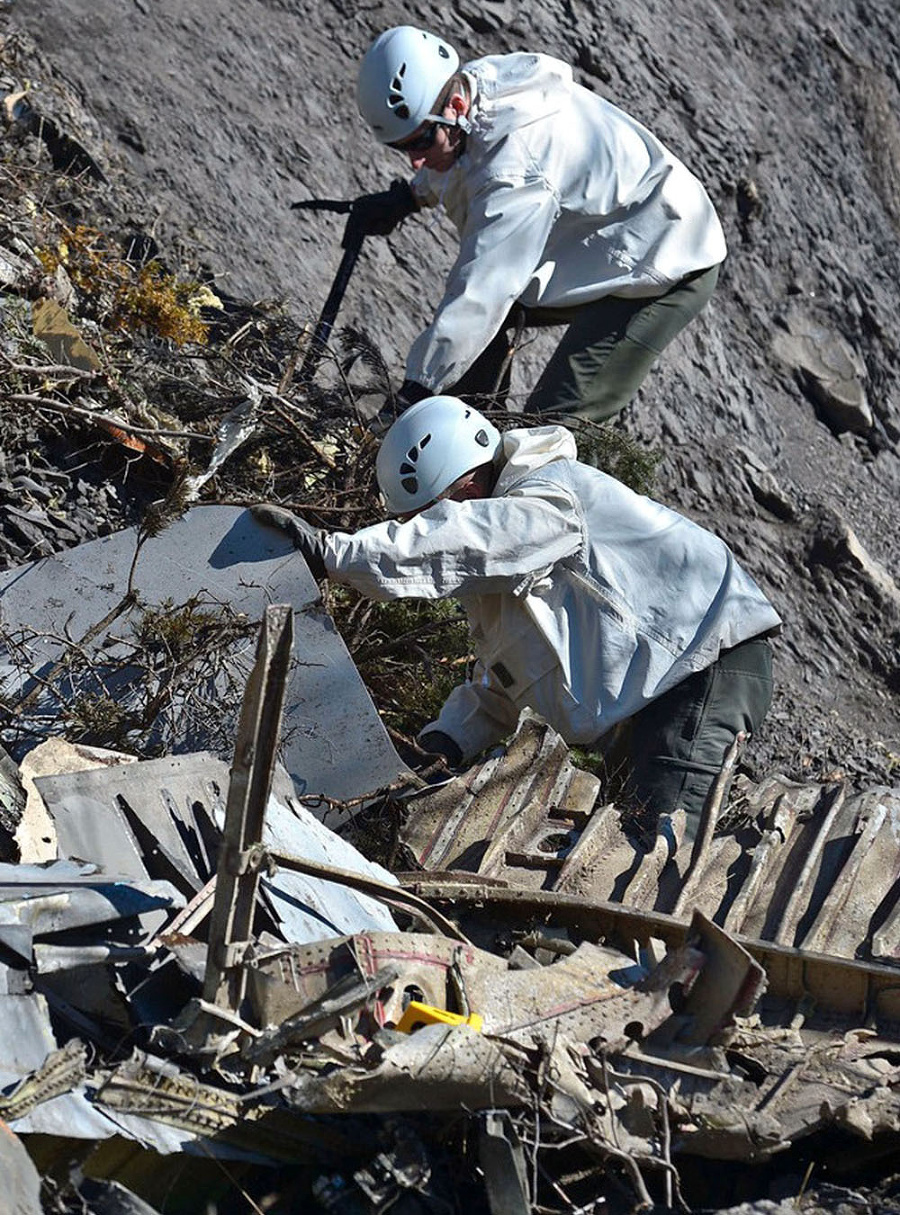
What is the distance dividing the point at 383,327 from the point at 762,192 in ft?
12.7

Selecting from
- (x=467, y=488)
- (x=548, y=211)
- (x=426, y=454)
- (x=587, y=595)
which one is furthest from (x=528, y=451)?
(x=548, y=211)

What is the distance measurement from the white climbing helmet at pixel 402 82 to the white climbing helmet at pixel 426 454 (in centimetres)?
170

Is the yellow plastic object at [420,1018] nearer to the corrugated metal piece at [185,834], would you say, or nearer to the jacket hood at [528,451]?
the corrugated metal piece at [185,834]

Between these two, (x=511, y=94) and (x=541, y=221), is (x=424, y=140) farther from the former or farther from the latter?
(x=541, y=221)

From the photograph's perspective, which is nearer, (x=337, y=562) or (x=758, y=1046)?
(x=758, y=1046)

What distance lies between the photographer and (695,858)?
4.47 m

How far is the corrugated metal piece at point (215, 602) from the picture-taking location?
4.79 metres

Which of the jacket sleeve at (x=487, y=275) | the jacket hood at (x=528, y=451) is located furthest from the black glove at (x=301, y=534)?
the jacket sleeve at (x=487, y=275)

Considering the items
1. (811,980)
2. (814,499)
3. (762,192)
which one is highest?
(811,980)

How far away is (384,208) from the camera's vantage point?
23.2 feet

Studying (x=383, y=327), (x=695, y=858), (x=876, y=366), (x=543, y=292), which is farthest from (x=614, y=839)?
(x=876, y=366)

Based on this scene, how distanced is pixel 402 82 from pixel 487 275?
86cm

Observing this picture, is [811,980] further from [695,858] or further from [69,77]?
[69,77]

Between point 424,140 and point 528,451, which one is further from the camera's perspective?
point 424,140
